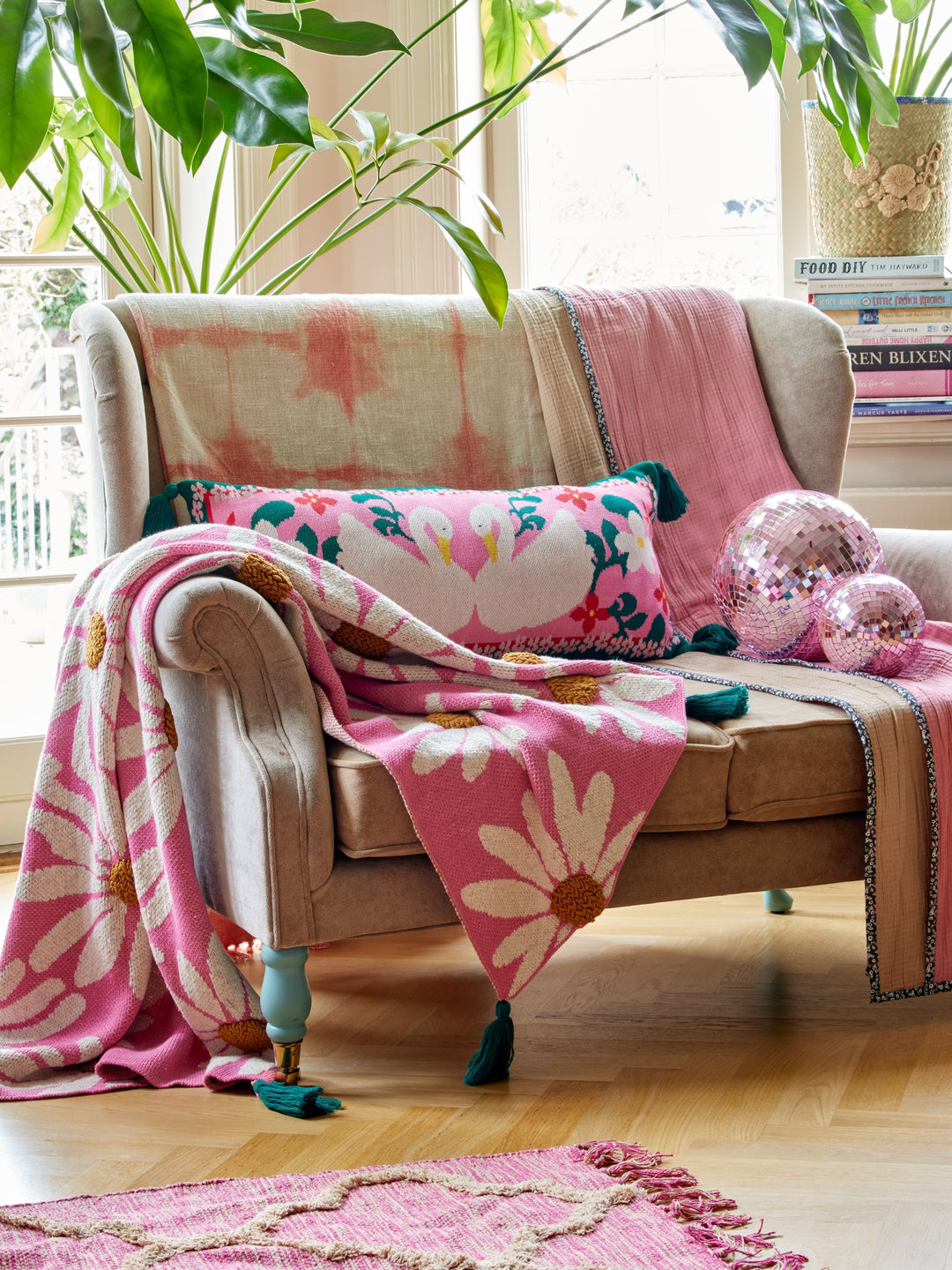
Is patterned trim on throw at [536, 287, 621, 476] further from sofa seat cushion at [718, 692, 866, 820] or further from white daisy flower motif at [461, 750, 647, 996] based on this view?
white daisy flower motif at [461, 750, 647, 996]

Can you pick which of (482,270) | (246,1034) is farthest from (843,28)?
(246,1034)

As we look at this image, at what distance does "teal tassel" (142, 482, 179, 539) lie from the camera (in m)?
1.93

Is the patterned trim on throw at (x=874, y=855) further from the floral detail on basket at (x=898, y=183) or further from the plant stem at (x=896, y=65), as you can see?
the plant stem at (x=896, y=65)

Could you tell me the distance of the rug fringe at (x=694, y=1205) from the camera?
1212 mm

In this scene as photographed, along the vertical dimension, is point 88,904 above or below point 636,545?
below

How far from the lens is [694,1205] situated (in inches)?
51.6

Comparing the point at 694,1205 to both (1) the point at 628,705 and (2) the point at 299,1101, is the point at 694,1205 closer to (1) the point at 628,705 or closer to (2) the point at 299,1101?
(2) the point at 299,1101

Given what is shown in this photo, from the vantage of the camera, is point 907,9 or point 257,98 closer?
point 257,98

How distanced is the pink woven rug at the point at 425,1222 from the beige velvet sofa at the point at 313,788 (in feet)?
0.95

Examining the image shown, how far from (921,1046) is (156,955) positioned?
3.02 ft

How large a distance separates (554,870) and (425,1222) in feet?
1.41

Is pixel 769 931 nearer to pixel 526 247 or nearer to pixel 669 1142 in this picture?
pixel 669 1142

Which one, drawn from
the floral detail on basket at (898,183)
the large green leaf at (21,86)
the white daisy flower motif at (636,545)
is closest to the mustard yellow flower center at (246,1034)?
the white daisy flower motif at (636,545)

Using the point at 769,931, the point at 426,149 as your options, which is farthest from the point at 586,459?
the point at 426,149
